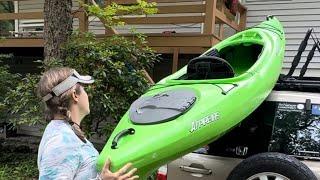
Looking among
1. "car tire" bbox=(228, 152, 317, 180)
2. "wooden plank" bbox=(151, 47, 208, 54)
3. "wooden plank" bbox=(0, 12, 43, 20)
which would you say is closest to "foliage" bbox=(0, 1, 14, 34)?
"wooden plank" bbox=(0, 12, 43, 20)

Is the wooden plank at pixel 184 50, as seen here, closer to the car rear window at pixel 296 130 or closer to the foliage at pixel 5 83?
the foliage at pixel 5 83

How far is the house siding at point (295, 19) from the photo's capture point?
9.64 meters

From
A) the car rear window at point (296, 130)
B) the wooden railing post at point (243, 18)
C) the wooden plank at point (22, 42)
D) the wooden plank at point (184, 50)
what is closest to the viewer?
the car rear window at point (296, 130)

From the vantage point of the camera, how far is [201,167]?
3.90 meters

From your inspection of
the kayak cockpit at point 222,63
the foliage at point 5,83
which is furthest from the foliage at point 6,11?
the kayak cockpit at point 222,63

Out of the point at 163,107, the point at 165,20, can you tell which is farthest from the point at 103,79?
the point at 163,107

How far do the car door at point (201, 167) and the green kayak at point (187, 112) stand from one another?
29cm

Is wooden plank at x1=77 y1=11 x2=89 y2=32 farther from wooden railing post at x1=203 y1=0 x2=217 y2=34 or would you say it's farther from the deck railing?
wooden railing post at x1=203 y1=0 x2=217 y2=34

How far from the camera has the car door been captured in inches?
151

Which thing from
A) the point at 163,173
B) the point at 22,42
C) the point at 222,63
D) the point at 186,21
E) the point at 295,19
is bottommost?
the point at 163,173

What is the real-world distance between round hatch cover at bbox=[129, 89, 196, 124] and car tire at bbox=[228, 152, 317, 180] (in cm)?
60

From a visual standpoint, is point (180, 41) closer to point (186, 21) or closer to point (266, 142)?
point (186, 21)

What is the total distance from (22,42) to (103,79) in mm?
4736

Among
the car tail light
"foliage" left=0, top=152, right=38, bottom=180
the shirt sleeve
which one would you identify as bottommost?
"foliage" left=0, top=152, right=38, bottom=180
